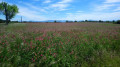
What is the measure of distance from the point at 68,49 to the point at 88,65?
114 centimetres

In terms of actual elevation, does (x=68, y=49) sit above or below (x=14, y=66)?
above

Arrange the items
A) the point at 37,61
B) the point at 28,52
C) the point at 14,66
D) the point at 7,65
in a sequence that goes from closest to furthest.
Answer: the point at 7,65 → the point at 14,66 → the point at 37,61 → the point at 28,52

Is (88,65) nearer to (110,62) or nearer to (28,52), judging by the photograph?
(110,62)

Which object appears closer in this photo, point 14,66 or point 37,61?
point 14,66

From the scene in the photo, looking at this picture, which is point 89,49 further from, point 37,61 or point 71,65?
point 37,61

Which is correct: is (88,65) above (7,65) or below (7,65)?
below

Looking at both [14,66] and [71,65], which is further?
[71,65]

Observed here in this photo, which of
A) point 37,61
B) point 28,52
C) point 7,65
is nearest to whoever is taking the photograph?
point 7,65

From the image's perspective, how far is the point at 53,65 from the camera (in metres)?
2.62

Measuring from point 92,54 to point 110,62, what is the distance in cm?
77

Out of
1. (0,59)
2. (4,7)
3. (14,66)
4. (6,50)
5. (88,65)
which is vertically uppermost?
(4,7)

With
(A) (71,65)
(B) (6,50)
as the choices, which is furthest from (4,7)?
(A) (71,65)

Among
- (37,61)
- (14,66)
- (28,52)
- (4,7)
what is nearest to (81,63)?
(37,61)

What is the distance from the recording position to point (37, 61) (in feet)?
9.22
